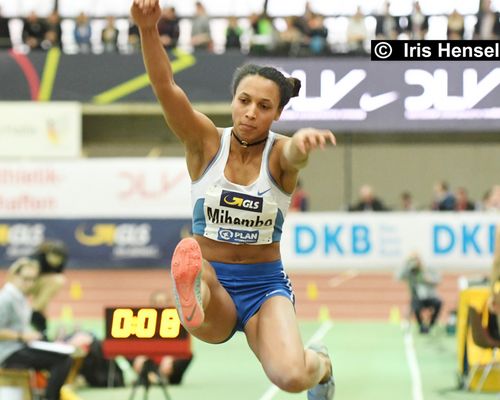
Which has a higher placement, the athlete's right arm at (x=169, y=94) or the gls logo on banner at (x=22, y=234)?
the athlete's right arm at (x=169, y=94)

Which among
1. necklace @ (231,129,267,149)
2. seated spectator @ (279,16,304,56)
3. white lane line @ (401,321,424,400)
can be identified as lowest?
white lane line @ (401,321,424,400)

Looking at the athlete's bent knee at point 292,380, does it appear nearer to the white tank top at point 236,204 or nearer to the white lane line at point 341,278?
the white tank top at point 236,204

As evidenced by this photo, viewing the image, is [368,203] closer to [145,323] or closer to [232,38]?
[232,38]

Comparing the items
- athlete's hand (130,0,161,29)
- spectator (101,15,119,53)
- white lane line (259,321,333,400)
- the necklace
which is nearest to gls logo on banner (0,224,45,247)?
spectator (101,15,119,53)

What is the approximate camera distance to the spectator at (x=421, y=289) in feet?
52.2

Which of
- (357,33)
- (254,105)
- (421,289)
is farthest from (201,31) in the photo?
(254,105)

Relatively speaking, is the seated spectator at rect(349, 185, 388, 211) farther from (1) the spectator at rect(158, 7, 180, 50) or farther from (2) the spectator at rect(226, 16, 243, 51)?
(1) the spectator at rect(158, 7, 180, 50)

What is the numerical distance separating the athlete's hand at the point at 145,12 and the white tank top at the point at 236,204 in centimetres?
75

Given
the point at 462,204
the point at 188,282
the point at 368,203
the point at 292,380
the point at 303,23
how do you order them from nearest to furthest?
the point at 188,282 → the point at 292,380 → the point at 368,203 → the point at 462,204 → the point at 303,23

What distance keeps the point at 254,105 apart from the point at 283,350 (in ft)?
4.15

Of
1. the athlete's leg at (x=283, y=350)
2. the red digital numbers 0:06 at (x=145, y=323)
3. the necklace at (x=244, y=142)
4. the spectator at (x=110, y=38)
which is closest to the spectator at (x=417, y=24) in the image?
the spectator at (x=110, y=38)

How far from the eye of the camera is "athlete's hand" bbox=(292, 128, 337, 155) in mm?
4840

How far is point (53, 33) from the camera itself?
2106cm

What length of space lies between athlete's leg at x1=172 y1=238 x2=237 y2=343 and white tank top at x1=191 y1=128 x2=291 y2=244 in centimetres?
22
